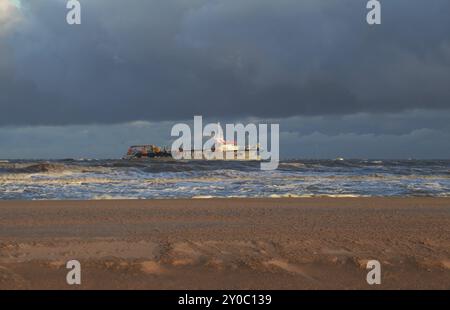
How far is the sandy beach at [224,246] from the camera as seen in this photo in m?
5.23

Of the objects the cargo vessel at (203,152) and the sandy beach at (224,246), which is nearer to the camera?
the sandy beach at (224,246)

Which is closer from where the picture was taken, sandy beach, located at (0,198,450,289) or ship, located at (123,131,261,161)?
sandy beach, located at (0,198,450,289)

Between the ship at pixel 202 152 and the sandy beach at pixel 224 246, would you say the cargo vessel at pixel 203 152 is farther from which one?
the sandy beach at pixel 224 246

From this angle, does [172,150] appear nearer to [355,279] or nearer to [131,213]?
[131,213]

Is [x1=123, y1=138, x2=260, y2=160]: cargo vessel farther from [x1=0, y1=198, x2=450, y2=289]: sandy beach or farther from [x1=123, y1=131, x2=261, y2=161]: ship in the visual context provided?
[x1=0, y1=198, x2=450, y2=289]: sandy beach

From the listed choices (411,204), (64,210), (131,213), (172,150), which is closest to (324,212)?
(411,204)

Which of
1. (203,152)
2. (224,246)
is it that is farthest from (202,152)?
(224,246)

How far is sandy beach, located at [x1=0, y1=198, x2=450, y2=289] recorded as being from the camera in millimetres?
5234

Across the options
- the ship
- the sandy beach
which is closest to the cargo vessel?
the ship

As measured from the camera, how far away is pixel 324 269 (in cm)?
571

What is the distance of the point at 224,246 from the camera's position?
693cm

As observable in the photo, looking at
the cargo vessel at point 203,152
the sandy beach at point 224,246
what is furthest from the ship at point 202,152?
the sandy beach at point 224,246

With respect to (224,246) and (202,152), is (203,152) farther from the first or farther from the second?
(224,246)
